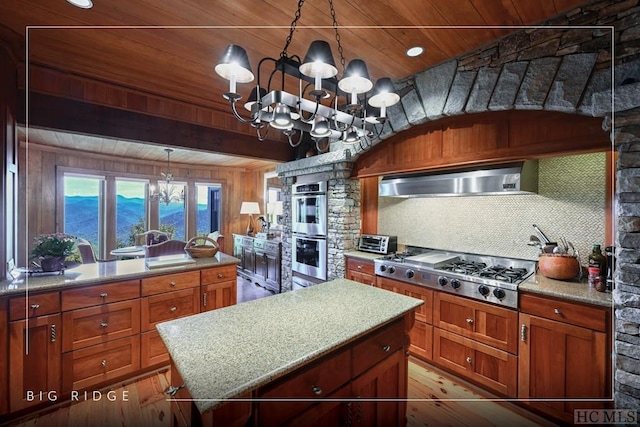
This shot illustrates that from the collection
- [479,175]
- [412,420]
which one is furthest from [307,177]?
[412,420]

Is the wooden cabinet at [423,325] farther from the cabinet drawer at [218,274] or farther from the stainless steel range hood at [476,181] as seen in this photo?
the cabinet drawer at [218,274]

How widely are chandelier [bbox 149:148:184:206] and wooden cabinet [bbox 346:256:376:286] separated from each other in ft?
14.3

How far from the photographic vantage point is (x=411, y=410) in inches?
81.4

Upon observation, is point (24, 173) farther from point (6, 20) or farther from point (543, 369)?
point (543, 369)

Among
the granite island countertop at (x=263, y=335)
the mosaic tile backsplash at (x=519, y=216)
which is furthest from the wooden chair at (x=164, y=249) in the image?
the mosaic tile backsplash at (x=519, y=216)

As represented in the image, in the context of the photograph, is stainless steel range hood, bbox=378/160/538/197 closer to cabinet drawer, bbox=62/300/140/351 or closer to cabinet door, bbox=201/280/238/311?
cabinet door, bbox=201/280/238/311

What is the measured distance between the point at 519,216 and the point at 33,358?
4.13 m

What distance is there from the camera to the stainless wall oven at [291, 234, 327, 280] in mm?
3684

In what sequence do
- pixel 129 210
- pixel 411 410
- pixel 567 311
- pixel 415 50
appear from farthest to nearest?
pixel 129 210 < pixel 415 50 < pixel 411 410 < pixel 567 311

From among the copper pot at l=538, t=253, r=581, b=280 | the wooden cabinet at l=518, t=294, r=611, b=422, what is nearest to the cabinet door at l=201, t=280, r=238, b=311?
the wooden cabinet at l=518, t=294, r=611, b=422

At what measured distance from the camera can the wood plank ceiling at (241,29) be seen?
5.56 ft

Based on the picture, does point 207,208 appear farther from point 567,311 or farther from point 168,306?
point 567,311

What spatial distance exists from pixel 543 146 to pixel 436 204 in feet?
4.19

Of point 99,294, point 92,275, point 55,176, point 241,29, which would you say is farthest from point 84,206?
point 241,29
